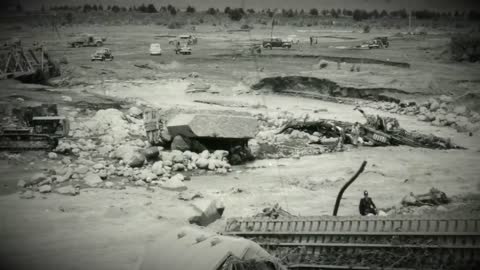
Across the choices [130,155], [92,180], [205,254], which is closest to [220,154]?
[130,155]

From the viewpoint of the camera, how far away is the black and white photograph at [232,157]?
5.45m

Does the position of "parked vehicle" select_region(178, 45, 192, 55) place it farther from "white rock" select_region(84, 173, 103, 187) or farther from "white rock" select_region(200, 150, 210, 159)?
"white rock" select_region(84, 173, 103, 187)

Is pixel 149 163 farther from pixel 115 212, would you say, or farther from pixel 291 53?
pixel 291 53

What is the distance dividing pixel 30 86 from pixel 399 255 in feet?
42.1

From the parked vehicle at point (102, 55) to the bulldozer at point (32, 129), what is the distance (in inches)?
405

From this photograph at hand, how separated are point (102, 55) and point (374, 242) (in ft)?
61.1

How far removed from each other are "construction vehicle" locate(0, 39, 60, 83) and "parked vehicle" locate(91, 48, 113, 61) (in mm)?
3295

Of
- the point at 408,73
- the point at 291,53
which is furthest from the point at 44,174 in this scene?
the point at 291,53

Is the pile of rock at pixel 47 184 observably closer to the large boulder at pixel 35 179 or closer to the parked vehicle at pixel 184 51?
the large boulder at pixel 35 179

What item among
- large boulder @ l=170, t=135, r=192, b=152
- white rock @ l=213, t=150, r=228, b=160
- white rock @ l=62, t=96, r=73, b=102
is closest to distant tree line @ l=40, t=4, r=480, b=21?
white rock @ l=62, t=96, r=73, b=102

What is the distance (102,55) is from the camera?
2162 centimetres

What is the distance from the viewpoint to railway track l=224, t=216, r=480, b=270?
5.14 m

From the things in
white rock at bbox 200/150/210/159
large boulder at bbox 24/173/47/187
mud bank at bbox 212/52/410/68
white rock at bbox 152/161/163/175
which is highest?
mud bank at bbox 212/52/410/68

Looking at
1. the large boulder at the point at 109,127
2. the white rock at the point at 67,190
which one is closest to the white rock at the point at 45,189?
the white rock at the point at 67,190
